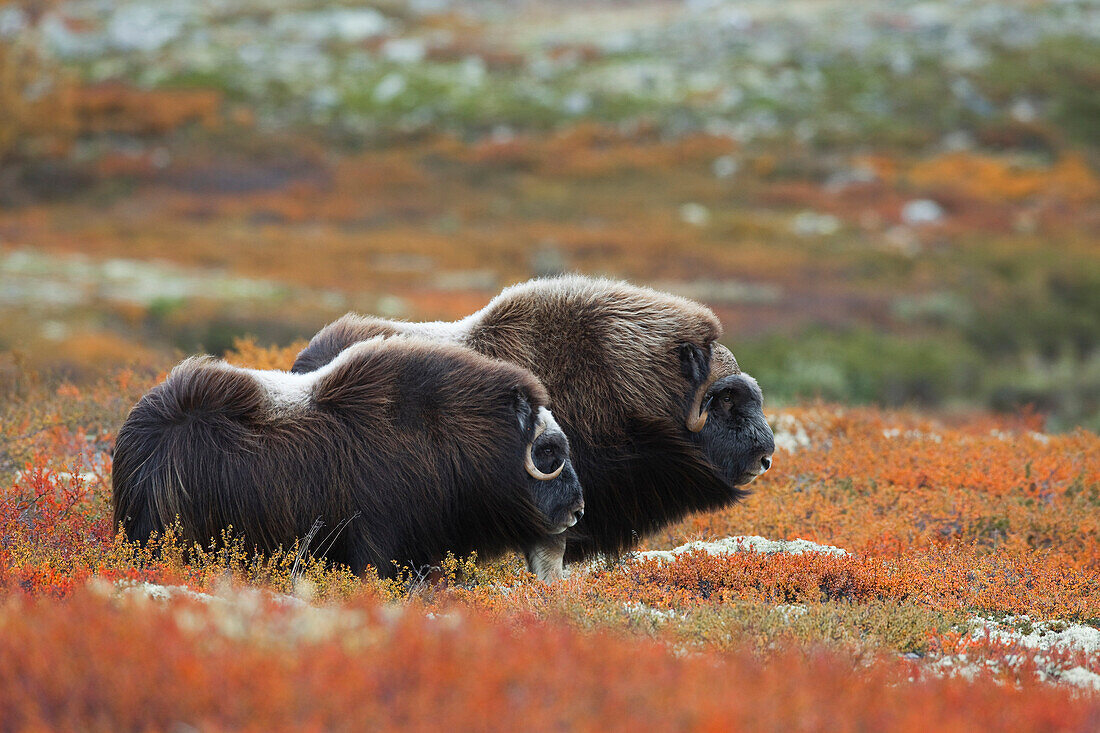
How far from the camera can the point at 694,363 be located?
5027 millimetres

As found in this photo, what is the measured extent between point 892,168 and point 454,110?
13.5 metres

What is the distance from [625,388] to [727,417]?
1.89ft

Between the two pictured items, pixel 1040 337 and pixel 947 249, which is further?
pixel 947 249

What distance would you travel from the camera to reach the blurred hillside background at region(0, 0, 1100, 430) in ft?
50.7

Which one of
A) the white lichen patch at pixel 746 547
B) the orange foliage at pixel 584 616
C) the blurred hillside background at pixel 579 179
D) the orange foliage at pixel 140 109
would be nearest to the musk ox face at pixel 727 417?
the white lichen patch at pixel 746 547

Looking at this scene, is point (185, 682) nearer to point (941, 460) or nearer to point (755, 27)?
point (941, 460)

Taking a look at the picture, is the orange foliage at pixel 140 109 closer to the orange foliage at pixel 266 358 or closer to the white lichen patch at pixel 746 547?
the orange foliage at pixel 266 358

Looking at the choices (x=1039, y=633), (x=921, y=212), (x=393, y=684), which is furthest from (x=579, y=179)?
(x=393, y=684)

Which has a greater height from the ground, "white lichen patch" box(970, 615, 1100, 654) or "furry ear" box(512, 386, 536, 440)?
"furry ear" box(512, 386, 536, 440)

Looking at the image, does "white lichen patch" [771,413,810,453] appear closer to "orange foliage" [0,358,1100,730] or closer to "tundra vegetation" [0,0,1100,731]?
"tundra vegetation" [0,0,1100,731]

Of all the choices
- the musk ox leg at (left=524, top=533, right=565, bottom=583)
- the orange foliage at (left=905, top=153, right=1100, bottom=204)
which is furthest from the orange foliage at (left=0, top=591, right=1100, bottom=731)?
the orange foliage at (left=905, top=153, right=1100, bottom=204)

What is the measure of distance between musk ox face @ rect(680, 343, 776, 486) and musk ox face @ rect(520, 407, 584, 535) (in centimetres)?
86

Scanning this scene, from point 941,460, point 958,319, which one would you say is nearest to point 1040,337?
point 958,319

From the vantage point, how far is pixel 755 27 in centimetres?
4128
